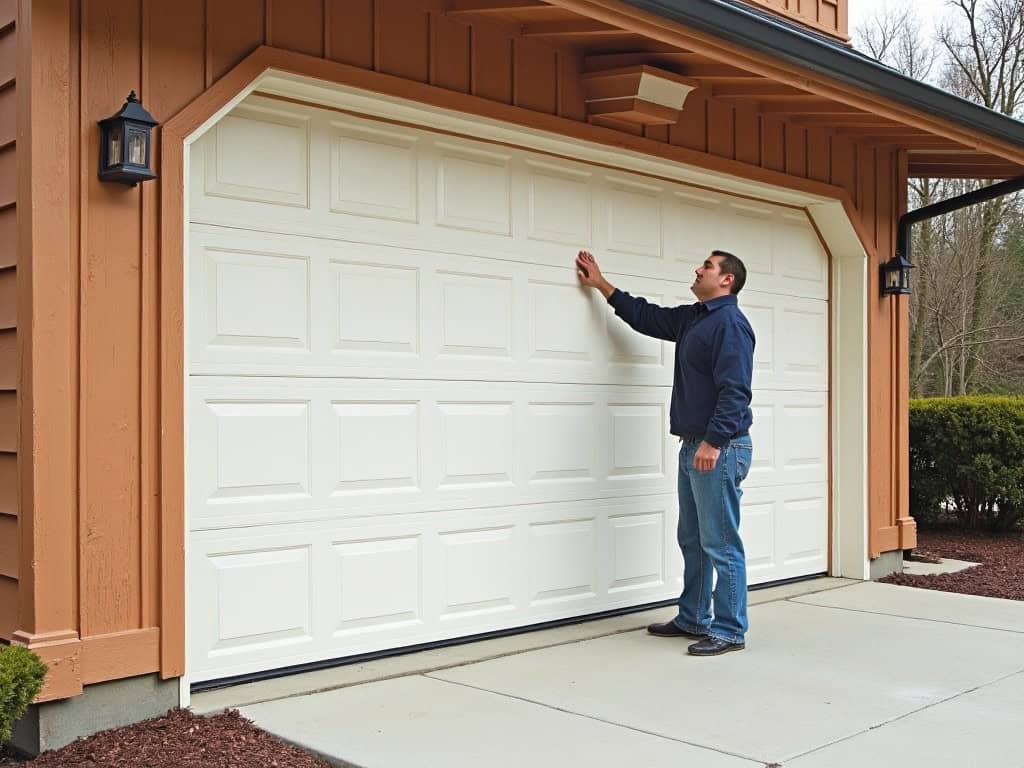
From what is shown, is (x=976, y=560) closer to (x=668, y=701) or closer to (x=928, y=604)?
(x=928, y=604)

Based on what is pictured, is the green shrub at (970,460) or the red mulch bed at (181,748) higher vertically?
the green shrub at (970,460)

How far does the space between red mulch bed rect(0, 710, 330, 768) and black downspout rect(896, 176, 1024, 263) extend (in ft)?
18.3

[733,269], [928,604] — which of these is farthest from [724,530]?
[928,604]

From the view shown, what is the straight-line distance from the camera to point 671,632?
18.3 ft

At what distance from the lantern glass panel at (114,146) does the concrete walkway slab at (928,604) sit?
4.56 metres

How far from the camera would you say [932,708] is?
4355mm

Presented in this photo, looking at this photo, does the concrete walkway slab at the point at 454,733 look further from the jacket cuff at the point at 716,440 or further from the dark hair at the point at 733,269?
the dark hair at the point at 733,269

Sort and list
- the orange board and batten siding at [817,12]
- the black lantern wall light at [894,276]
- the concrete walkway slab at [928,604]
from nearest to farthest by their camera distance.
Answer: the concrete walkway slab at [928,604] → the black lantern wall light at [894,276] → the orange board and batten siding at [817,12]

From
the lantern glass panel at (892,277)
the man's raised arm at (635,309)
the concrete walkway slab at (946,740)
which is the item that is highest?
the lantern glass panel at (892,277)

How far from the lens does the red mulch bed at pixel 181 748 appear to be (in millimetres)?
3658

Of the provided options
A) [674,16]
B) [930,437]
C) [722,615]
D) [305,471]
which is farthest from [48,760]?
[930,437]

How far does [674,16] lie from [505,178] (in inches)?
47.2

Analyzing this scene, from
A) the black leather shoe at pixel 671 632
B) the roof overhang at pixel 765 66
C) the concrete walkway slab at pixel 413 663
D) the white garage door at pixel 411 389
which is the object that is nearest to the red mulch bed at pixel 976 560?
the concrete walkway slab at pixel 413 663

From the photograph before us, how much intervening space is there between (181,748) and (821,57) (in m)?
4.15
